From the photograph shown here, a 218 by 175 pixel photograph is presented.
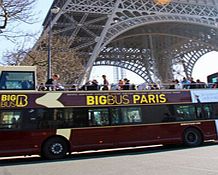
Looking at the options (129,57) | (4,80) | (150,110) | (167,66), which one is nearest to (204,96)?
(150,110)

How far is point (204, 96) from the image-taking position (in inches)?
647

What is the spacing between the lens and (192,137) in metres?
15.8

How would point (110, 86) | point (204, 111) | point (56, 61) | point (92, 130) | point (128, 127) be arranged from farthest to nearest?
point (56, 61) → point (204, 111) → point (110, 86) → point (128, 127) → point (92, 130)

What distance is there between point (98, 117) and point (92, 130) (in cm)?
60

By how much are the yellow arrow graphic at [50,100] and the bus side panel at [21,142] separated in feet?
3.35

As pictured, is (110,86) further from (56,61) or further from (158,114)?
(56,61)

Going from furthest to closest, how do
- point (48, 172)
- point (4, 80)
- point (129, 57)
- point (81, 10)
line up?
point (129, 57)
point (81, 10)
point (4, 80)
point (48, 172)

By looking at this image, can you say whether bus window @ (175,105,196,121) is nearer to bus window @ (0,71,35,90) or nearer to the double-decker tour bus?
the double-decker tour bus

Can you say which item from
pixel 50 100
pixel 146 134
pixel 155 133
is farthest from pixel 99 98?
pixel 155 133

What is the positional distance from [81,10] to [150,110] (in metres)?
23.2

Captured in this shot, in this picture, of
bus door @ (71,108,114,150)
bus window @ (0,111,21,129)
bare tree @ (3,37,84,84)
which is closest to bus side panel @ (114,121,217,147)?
bus door @ (71,108,114,150)

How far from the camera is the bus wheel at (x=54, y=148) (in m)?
13.1

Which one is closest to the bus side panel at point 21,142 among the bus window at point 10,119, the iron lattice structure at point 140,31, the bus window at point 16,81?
the bus window at point 10,119

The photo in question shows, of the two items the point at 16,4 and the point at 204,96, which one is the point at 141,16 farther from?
the point at 16,4
